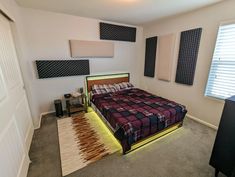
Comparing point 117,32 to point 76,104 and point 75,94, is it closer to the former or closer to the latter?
point 75,94

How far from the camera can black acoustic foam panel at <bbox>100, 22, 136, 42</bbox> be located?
11.6 feet

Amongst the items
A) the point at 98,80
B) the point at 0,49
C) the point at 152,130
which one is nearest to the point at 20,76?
the point at 0,49

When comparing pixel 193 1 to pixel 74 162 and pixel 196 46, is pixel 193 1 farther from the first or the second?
pixel 74 162

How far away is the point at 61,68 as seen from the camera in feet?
10.3

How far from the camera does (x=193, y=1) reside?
2240 mm

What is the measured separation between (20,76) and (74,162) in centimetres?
183

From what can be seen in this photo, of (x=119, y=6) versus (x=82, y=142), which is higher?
(x=119, y=6)

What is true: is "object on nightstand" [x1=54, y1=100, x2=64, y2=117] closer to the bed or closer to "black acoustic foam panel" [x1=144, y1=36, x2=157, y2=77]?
the bed

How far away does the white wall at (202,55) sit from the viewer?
2.39 m

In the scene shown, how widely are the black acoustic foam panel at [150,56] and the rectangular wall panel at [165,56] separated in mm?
203

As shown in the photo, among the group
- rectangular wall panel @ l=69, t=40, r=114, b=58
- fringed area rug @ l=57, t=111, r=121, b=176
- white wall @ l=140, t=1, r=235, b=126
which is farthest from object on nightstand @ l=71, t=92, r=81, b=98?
white wall @ l=140, t=1, r=235, b=126

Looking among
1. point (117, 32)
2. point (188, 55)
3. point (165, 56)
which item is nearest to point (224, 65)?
point (188, 55)

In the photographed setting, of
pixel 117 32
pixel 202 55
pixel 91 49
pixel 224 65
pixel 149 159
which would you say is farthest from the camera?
pixel 117 32

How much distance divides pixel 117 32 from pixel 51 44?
194 centimetres
